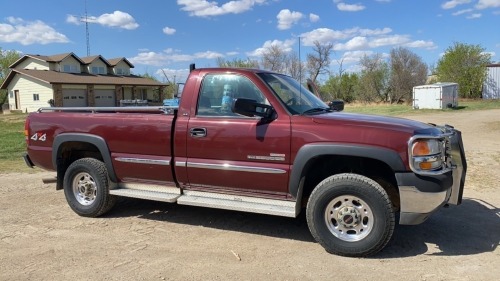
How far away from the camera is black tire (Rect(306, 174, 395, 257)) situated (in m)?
4.21

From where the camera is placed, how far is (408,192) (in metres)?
4.12

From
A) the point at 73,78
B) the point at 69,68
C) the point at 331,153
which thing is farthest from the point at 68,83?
the point at 331,153

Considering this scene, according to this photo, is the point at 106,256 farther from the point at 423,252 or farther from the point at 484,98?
the point at 484,98

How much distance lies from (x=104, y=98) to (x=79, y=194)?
4465cm

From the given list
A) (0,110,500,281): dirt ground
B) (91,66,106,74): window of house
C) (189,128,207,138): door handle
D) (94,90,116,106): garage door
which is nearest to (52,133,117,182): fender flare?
(0,110,500,281): dirt ground

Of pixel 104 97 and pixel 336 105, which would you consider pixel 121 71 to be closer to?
pixel 104 97

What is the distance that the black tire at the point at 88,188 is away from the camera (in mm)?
5621

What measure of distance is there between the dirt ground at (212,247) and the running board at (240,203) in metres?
0.40

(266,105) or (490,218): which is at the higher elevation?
(266,105)

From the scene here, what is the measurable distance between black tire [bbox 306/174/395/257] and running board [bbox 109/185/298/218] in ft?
1.02

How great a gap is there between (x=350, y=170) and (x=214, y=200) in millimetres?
1539

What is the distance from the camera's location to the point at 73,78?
45.0 meters

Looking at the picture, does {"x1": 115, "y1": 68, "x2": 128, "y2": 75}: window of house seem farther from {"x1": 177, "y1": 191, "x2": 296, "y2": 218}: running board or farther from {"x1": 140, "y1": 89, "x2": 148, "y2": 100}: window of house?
{"x1": 177, "y1": 191, "x2": 296, "y2": 218}: running board

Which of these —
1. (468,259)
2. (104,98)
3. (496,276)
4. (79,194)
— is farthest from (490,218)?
(104,98)
